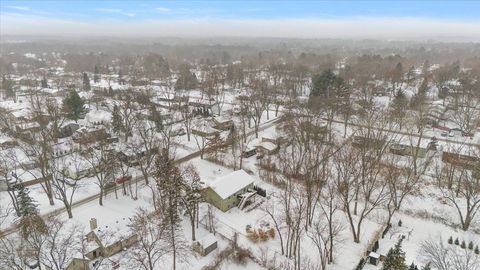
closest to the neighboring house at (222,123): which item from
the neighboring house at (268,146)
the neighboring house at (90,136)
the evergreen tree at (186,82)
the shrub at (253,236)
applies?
the neighboring house at (268,146)

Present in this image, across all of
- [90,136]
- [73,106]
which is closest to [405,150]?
[90,136]

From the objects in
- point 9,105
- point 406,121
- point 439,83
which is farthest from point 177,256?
point 439,83

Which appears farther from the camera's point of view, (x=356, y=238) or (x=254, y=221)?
(x=254, y=221)

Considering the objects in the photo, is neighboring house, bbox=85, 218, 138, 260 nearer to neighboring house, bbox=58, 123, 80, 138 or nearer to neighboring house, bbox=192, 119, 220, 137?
neighboring house, bbox=192, 119, 220, 137

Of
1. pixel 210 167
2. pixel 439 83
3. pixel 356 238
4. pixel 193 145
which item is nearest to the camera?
pixel 356 238

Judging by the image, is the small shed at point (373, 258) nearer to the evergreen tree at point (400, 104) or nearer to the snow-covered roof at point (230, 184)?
the snow-covered roof at point (230, 184)

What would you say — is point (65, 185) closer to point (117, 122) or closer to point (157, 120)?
point (117, 122)

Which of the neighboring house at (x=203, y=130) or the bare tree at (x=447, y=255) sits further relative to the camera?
the neighboring house at (x=203, y=130)

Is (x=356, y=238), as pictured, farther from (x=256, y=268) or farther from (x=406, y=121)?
(x=406, y=121)
